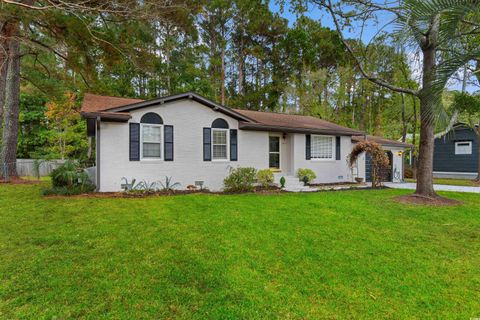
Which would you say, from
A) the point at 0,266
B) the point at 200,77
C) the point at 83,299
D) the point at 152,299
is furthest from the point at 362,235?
the point at 200,77

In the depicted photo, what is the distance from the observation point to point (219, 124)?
1105cm

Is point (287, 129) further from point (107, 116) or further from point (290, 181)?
point (107, 116)

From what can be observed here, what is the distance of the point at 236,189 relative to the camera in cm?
1031

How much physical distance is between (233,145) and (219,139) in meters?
0.66

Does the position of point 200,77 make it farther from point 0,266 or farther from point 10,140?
point 0,266

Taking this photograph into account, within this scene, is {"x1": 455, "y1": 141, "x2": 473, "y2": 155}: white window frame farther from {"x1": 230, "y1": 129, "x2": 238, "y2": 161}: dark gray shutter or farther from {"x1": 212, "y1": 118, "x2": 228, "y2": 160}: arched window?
{"x1": 212, "y1": 118, "x2": 228, "y2": 160}: arched window

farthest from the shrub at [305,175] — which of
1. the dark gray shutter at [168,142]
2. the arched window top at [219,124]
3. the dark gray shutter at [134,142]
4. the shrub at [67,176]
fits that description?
the shrub at [67,176]

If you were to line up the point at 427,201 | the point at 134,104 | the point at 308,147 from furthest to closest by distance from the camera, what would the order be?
the point at 308,147, the point at 134,104, the point at 427,201

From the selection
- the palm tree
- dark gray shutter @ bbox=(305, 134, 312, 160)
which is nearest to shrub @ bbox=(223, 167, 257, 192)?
dark gray shutter @ bbox=(305, 134, 312, 160)

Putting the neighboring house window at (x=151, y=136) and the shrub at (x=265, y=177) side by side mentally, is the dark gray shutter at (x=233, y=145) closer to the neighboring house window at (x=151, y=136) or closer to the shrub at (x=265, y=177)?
the shrub at (x=265, y=177)

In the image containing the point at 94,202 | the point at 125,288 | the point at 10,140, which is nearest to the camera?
the point at 125,288

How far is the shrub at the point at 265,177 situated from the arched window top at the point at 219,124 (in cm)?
246

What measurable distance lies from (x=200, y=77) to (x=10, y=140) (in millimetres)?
13498

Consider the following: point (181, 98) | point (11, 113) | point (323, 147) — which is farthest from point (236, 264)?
point (11, 113)
